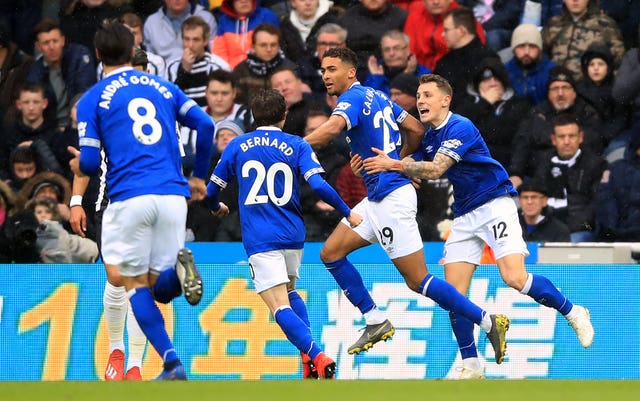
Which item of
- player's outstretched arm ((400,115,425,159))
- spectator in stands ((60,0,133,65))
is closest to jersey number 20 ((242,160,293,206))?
player's outstretched arm ((400,115,425,159))

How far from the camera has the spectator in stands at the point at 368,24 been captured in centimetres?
1426

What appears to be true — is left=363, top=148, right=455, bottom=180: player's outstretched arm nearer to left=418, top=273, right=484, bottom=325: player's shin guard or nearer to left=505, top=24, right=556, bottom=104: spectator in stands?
left=418, top=273, right=484, bottom=325: player's shin guard

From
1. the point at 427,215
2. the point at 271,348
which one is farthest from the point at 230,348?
the point at 427,215

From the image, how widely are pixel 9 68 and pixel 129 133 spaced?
7.81 meters

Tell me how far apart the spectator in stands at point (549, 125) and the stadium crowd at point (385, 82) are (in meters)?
0.02

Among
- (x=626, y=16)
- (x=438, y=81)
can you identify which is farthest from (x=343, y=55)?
(x=626, y=16)

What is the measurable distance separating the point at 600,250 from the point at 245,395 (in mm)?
6194

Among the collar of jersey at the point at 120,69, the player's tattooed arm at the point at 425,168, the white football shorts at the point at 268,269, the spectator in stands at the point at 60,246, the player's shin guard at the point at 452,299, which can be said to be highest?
the collar of jersey at the point at 120,69

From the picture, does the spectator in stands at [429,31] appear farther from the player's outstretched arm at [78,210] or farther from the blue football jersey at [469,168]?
the player's outstretched arm at [78,210]

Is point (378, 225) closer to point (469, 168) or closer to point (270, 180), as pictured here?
point (469, 168)

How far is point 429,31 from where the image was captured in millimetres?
14320

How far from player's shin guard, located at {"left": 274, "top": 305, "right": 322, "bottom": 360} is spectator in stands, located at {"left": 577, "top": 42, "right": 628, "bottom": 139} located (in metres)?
6.29

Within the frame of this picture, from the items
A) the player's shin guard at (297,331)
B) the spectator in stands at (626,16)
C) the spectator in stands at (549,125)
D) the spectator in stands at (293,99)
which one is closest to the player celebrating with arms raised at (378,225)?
the player's shin guard at (297,331)

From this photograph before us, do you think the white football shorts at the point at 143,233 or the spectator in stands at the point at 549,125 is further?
the spectator in stands at the point at 549,125
